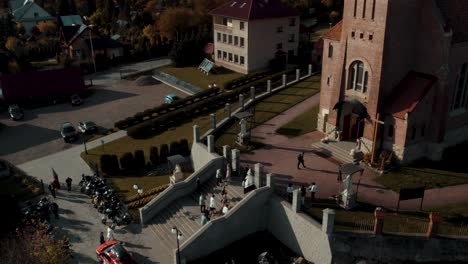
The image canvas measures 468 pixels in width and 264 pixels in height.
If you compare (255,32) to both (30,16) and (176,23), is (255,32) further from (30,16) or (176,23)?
(30,16)

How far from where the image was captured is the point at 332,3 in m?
108

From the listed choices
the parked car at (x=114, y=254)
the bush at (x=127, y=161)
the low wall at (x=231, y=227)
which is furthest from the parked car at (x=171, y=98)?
the parked car at (x=114, y=254)

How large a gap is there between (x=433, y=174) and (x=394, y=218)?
7618 millimetres

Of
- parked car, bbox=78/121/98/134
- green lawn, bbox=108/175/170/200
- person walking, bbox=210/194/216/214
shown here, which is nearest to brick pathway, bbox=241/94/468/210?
person walking, bbox=210/194/216/214

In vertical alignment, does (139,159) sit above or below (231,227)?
below

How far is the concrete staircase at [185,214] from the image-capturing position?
28.9 meters

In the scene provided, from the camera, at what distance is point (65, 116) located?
181 ft

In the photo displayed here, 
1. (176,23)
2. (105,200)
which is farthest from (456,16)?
(176,23)

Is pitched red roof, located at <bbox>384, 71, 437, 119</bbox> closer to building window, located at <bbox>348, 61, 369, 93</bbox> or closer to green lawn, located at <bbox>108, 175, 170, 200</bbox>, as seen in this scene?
building window, located at <bbox>348, 61, 369, 93</bbox>

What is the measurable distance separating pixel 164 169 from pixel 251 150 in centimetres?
860

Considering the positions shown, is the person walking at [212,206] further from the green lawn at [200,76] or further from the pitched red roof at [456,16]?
the green lawn at [200,76]

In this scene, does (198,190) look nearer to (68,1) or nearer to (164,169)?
(164,169)

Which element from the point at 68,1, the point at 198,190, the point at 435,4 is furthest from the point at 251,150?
the point at 68,1

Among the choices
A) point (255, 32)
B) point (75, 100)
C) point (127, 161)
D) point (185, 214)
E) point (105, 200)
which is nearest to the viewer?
point (185, 214)
